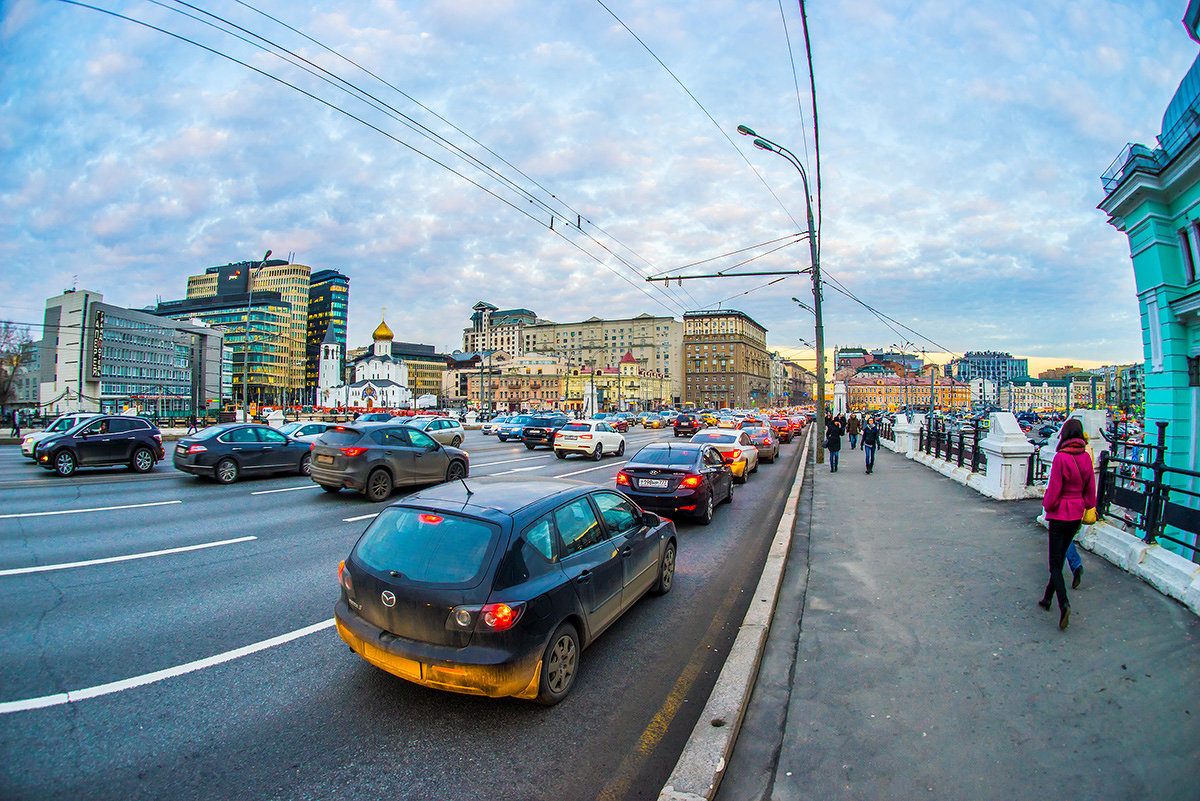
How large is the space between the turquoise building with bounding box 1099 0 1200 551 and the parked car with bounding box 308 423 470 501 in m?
17.6

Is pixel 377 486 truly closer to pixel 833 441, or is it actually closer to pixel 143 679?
pixel 143 679

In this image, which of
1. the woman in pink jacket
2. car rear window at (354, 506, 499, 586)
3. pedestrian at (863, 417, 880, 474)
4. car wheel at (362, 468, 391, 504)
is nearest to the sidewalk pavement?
the woman in pink jacket

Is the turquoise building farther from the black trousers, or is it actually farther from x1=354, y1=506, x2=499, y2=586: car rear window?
x1=354, y1=506, x2=499, y2=586: car rear window

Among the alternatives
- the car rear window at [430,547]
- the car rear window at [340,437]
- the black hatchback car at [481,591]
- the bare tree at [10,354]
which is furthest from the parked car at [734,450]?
the bare tree at [10,354]

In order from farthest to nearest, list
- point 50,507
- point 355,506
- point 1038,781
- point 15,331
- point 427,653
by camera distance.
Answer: point 15,331 < point 355,506 < point 50,507 < point 427,653 < point 1038,781

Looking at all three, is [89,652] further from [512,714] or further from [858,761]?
[858,761]

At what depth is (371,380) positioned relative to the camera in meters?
129

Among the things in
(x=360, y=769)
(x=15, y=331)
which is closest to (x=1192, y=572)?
(x=360, y=769)

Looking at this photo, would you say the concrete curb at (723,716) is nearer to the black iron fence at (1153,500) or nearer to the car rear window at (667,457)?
the black iron fence at (1153,500)

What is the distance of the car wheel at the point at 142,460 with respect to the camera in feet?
48.1

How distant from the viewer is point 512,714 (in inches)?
139

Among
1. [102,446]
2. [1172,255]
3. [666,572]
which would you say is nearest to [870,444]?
[1172,255]

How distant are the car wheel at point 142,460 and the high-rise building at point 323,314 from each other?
6182 inches

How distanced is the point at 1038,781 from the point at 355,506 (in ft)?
33.6
